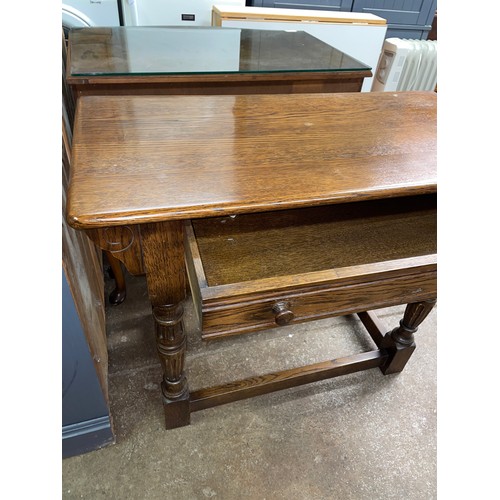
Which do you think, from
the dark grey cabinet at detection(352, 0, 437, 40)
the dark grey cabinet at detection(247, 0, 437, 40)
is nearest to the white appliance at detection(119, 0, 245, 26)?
the dark grey cabinet at detection(247, 0, 437, 40)

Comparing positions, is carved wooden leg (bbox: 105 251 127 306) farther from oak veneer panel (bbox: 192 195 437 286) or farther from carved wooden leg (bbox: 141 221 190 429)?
oak veneer panel (bbox: 192 195 437 286)

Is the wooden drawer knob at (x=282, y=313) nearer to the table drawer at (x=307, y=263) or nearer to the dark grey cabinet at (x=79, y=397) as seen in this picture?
the table drawer at (x=307, y=263)

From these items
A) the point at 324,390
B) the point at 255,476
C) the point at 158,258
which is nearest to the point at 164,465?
the point at 255,476

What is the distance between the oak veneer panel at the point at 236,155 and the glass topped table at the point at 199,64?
0.21 metres

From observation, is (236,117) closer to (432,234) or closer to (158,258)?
(158,258)

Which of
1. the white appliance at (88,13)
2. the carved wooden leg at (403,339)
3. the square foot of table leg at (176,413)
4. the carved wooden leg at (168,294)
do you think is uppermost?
the white appliance at (88,13)

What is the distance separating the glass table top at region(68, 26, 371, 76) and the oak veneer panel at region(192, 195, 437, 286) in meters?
0.47

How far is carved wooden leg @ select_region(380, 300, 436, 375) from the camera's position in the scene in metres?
0.98

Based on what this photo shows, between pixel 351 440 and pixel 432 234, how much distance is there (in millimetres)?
581

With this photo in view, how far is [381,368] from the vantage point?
1.13 meters

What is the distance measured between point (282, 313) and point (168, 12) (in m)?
1.86

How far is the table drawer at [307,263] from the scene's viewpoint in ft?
1.91

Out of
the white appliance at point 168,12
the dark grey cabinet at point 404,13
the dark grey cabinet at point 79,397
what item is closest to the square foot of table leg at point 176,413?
the dark grey cabinet at point 79,397

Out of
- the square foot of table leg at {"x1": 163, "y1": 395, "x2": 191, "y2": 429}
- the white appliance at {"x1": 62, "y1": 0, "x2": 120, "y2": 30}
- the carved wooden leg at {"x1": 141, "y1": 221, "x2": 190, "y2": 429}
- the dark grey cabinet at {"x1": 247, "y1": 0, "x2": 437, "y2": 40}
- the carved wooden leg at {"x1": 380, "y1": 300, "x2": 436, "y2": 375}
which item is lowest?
the square foot of table leg at {"x1": 163, "y1": 395, "x2": 191, "y2": 429}
